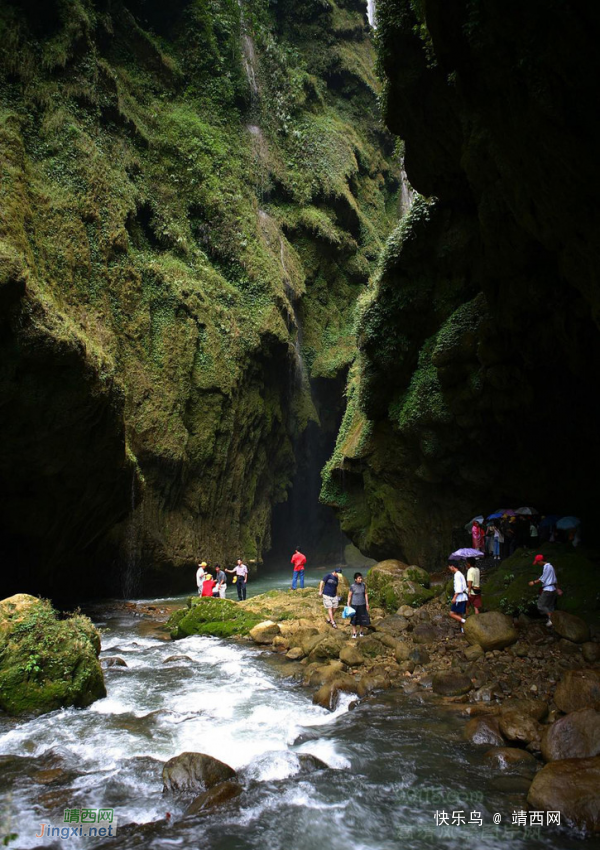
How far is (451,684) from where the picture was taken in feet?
28.4

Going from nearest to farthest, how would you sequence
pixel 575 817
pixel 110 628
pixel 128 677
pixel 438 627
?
pixel 575 817 → pixel 128 677 → pixel 438 627 → pixel 110 628

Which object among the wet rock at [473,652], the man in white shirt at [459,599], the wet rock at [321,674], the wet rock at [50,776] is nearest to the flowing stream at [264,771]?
the wet rock at [50,776]

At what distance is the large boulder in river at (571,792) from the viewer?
5.04 m

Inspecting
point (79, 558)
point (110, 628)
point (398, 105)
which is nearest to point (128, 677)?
point (110, 628)

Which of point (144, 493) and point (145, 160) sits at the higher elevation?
point (145, 160)

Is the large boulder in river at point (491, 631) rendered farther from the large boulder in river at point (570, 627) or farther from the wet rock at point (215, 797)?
the wet rock at point (215, 797)

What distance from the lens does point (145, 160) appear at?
25.9 m

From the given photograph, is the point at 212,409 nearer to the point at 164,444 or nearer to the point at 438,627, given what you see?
the point at 164,444

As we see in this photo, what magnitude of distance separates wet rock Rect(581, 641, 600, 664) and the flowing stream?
8.49ft

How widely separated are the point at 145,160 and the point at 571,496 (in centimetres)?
2340

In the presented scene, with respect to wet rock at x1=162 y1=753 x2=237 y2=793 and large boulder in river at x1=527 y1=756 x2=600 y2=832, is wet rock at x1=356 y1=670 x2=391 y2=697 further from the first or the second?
large boulder in river at x1=527 y1=756 x2=600 y2=832

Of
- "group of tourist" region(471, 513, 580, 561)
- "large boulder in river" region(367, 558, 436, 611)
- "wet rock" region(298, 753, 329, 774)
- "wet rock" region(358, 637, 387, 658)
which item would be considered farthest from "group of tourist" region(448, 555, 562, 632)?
"wet rock" region(298, 753, 329, 774)

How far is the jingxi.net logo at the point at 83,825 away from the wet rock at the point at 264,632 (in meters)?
7.36

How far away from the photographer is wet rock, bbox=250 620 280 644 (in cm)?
1262
